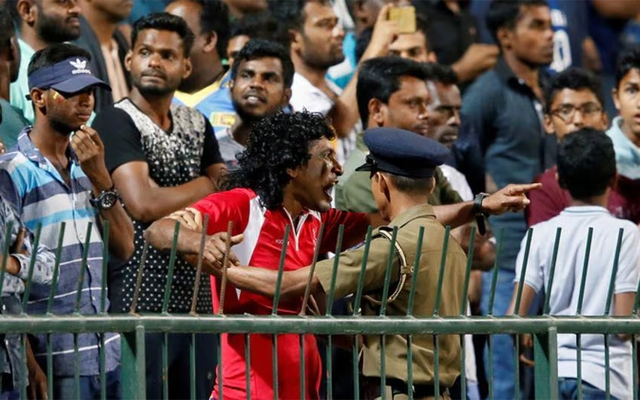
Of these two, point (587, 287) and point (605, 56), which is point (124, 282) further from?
point (605, 56)

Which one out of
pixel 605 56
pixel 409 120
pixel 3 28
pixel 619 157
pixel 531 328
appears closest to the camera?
pixel 531 328

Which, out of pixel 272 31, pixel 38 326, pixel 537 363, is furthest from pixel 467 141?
pixel 38 326

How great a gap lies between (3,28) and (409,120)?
2355 millimetres

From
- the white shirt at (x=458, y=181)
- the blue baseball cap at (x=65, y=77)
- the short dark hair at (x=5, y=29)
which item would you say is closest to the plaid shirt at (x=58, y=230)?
the blue baseball cap at (x=65, y=77)

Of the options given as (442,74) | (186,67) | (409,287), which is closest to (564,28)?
(442,74)

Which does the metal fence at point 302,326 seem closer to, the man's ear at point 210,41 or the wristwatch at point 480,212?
the wristwatch at point 480,212

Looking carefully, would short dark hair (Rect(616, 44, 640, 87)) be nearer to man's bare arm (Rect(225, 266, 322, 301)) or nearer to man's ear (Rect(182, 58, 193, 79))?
man's ear (Rect(182, 58, 193, 79))

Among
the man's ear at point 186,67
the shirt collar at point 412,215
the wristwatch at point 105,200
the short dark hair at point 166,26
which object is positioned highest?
the short dark hair at point 166,26

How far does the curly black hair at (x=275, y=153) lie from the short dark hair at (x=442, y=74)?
3.17 metres

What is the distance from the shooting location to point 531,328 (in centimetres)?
569

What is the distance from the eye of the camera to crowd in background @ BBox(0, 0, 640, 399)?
6957mm

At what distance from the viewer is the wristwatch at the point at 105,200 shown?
7027mm

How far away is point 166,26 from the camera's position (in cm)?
831

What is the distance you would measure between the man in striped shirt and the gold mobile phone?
327 centimetres
